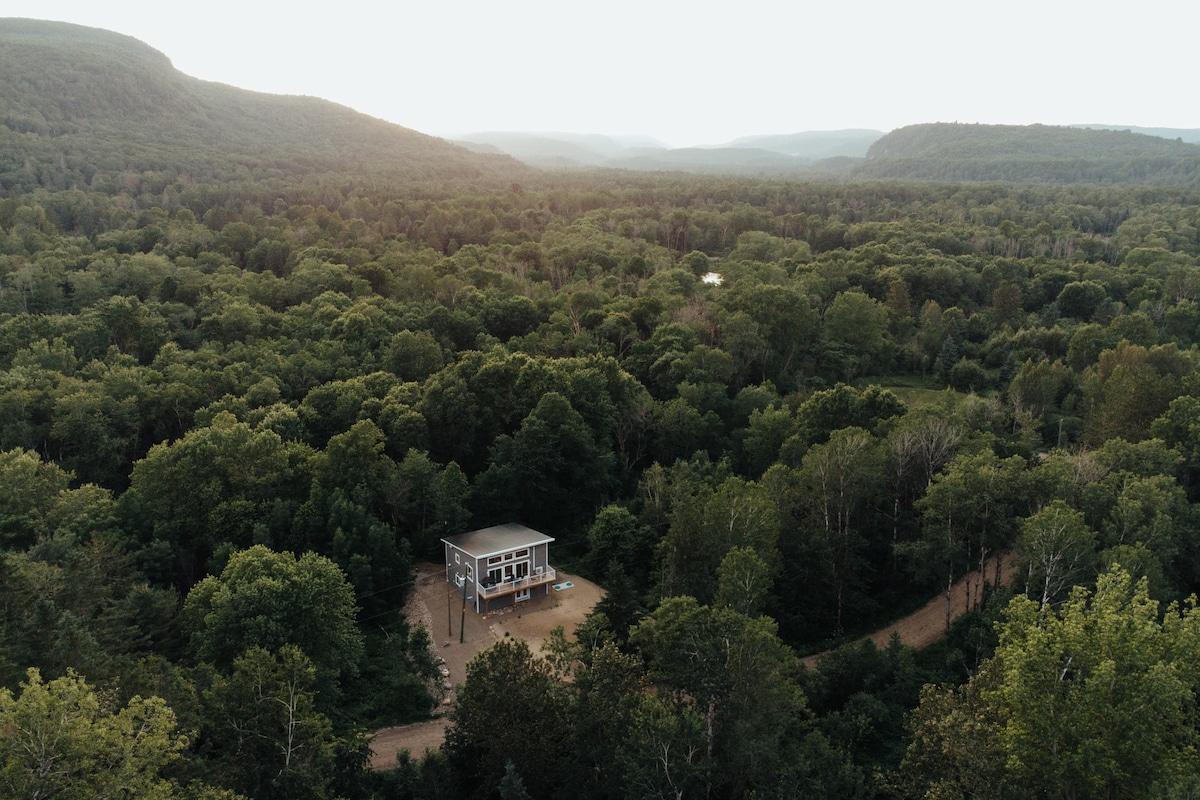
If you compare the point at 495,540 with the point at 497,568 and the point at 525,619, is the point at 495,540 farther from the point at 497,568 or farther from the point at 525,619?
the point at 525,619

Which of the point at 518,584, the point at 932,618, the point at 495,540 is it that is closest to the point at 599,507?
the point at 495,540

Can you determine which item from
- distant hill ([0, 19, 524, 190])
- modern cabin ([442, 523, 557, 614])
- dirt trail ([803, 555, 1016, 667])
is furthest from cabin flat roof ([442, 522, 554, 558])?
distant hill ([0, 19, 524, 190])

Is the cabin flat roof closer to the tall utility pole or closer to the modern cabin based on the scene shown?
the modern cabin

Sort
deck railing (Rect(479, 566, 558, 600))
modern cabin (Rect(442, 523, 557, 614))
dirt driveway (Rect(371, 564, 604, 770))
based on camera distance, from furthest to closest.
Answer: modern cabin (Rect(442, 523, 557, 614)) < deck railing (Rect(479, 566, 558, 600)) < dirt driveway (Rect(371, 564, 604, 770))

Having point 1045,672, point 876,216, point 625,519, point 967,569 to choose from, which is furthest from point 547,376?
point 876,216

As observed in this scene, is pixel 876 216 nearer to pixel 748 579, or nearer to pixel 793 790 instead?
pixel 748 579

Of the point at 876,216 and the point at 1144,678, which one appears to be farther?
the point at 876,216
